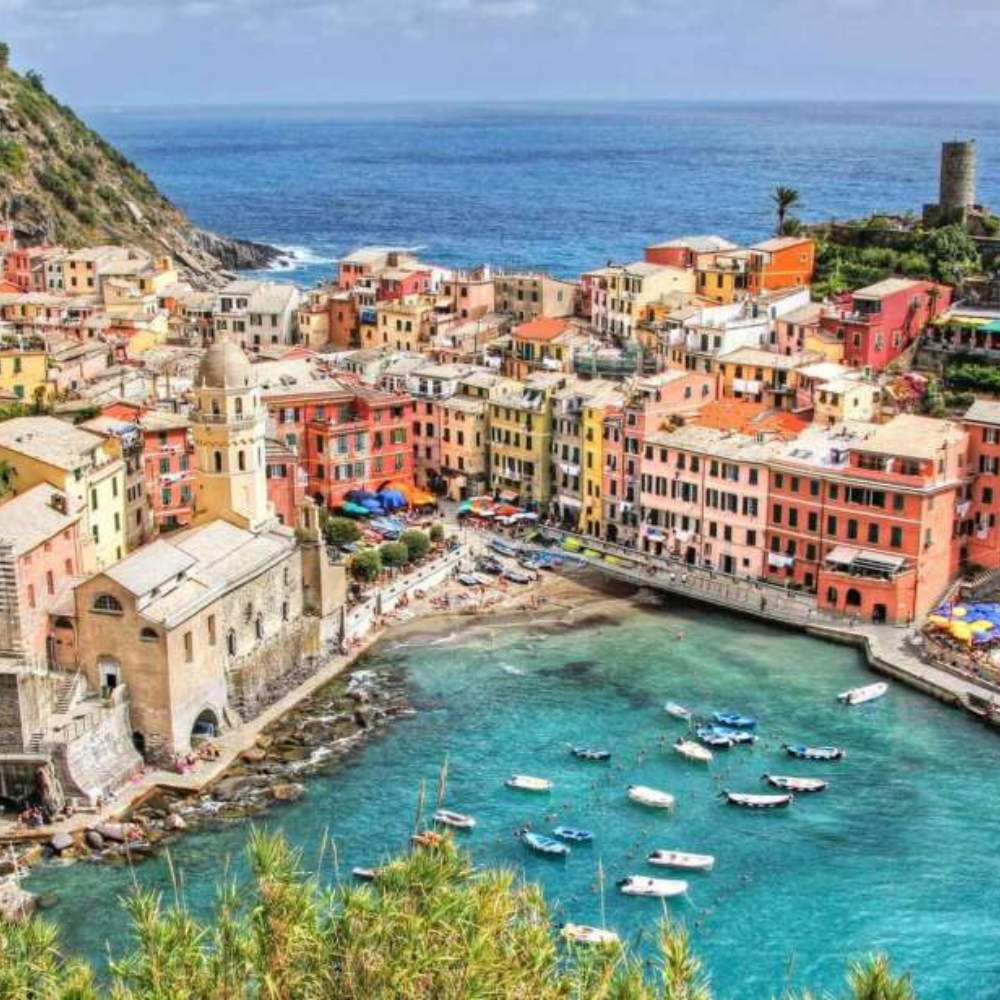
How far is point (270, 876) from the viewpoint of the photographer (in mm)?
30969

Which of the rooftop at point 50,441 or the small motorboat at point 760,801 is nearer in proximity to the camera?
the small motorboat at point 760,801

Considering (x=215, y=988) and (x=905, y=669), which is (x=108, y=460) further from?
(x=215, y=988)

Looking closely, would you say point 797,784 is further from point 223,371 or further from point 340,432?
point 340,432

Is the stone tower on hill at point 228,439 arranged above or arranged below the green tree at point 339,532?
above

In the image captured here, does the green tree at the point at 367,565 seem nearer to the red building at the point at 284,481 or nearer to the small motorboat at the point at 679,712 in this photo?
the red building at the point at 284,481

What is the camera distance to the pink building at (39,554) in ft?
184

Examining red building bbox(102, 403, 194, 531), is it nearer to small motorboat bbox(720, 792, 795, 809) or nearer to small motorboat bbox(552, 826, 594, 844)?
small motorboat bbox(552, 826, 594, 844)

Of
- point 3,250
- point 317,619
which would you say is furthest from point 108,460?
point 3,250

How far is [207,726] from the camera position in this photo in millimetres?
59125

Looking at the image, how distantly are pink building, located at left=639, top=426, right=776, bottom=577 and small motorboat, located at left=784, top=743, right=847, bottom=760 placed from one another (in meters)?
17.0

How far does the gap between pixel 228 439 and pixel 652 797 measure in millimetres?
23532

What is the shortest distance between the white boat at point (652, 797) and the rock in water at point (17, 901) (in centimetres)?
2047

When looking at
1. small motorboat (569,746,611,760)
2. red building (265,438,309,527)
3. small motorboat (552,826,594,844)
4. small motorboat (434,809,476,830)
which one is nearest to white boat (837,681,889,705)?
small motorboat (569,746,611,760)

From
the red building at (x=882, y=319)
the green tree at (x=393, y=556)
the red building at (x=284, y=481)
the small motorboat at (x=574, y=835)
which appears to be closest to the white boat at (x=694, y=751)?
the small motorboat at (x=574, y=835)
